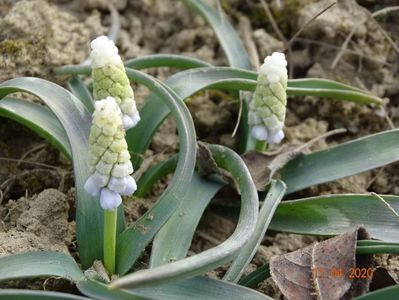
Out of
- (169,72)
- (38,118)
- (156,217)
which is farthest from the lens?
(169,72)

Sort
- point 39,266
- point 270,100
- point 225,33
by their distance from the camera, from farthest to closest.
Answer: point 225,33, point 270,100, point 39,266

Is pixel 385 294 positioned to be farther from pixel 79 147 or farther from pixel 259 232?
pixel 79 147

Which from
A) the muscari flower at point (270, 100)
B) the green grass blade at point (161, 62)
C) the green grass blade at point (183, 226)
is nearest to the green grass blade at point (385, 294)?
the green grass blade at point (183, 226)

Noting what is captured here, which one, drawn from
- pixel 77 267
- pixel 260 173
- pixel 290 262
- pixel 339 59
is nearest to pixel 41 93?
pixel 77 267

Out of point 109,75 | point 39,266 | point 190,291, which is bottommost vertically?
point 190,291
